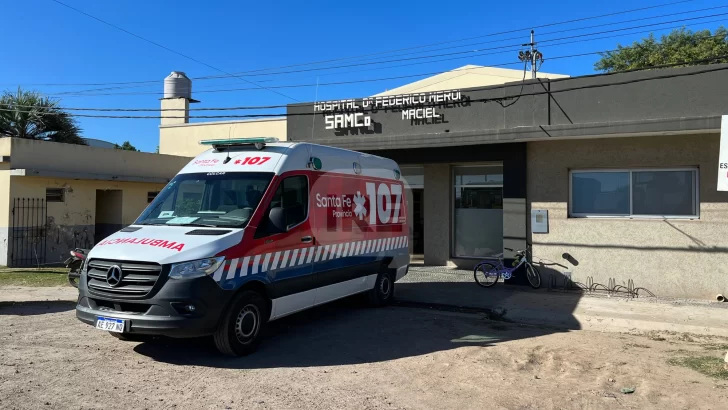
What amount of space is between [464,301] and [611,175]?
171 inches

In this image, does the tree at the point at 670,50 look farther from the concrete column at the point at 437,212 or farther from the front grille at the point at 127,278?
the front grille at the point at 127,278

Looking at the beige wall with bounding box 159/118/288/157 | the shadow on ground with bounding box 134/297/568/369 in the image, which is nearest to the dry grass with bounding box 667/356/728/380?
the shadow on ground with bounding box 134/297/568/369

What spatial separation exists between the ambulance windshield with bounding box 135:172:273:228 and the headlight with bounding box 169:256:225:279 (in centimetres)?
69

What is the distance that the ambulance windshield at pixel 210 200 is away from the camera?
21.3ft

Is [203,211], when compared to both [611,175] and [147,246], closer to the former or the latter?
[147,246]

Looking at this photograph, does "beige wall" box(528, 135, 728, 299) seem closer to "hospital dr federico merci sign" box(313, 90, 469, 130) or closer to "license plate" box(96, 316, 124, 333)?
"hospital dr federico merci sign" box(313, 90, 469, 130)

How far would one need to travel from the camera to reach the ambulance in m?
5.61

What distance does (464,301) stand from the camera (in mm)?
9969

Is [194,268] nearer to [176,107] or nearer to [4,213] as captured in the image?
[4,213]

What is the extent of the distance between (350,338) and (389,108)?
8.02 metres

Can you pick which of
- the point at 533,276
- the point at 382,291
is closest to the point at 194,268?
the point at 382,291

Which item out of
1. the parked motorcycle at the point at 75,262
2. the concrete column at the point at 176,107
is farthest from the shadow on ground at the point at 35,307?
the concrete column at the point at 176,107

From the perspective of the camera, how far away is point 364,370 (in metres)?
5.80

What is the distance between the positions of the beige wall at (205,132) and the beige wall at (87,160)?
4754 millimetres
